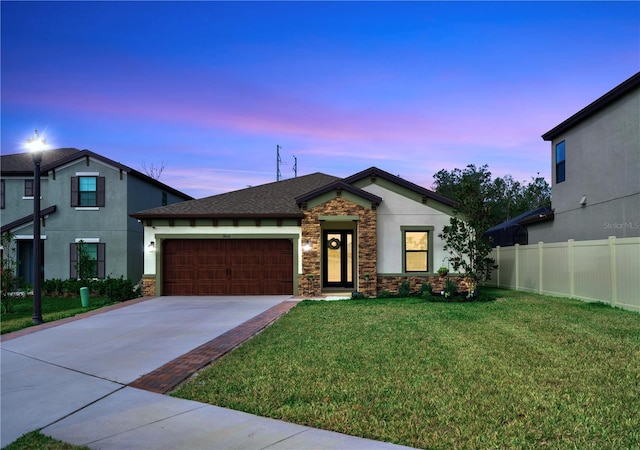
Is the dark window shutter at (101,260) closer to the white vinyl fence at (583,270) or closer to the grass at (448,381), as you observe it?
the grass at (448,381)

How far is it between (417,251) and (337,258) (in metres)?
3.83

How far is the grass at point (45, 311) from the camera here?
1352 centimetres

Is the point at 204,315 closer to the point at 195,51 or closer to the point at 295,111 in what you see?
the point at 195,51

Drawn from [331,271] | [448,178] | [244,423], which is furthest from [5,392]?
[448,178]

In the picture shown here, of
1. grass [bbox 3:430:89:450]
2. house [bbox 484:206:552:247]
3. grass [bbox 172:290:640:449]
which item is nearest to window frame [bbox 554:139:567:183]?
house [bbox 484:206:552:247]

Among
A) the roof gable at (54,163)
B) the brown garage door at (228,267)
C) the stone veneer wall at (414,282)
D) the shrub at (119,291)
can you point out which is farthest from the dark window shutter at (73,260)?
the stone veneer wall at (414,282)

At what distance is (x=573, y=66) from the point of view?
1867cm

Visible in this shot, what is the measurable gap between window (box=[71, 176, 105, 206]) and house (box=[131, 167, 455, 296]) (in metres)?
4.74

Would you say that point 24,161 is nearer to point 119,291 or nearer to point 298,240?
point 119,291

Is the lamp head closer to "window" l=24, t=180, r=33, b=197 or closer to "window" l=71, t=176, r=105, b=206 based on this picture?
"window" l=71, t=176, r=105, b=206

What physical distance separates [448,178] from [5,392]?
59.6 metres

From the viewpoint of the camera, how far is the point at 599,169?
18.0 meters

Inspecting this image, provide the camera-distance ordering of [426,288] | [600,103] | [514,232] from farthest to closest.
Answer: [514,232] < [426,288] < [600,103]

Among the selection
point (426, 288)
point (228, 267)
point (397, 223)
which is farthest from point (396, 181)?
point (228, 267)
